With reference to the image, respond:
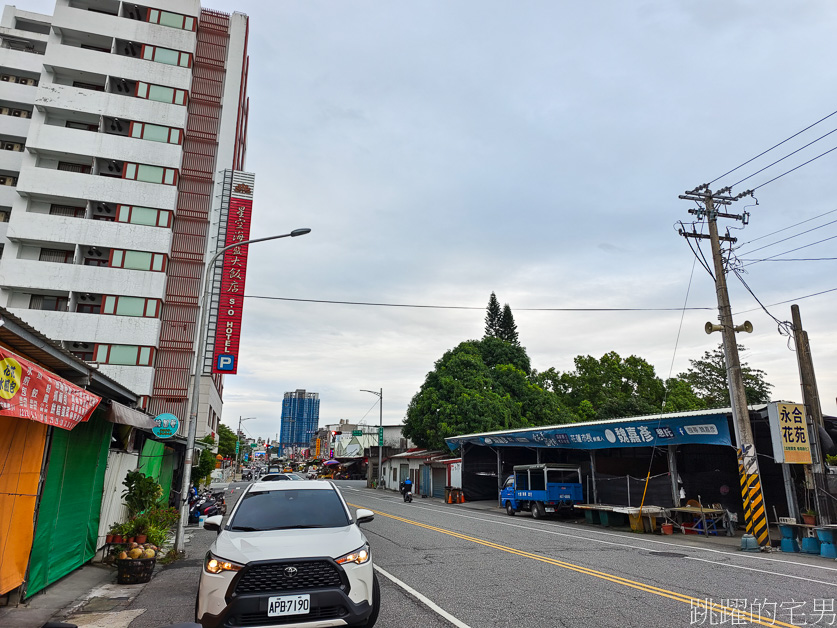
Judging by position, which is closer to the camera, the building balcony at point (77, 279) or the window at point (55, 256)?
the building balcony at point (77, 279)

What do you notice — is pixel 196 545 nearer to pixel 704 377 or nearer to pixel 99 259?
pixel 99 259

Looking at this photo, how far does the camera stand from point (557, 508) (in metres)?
23.9

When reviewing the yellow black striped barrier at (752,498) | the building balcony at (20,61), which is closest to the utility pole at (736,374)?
the yellow black striped barrier at (752,498)

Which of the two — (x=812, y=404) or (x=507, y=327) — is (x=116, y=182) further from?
(x=507, y=327)

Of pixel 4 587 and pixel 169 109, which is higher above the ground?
pixel 169 109

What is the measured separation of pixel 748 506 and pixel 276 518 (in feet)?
49.9

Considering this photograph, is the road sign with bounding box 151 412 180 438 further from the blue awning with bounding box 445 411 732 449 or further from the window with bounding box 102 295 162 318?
the window with bounding box 102 295 162 318

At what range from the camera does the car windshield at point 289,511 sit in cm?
666

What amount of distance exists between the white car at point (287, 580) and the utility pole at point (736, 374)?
47.4ft

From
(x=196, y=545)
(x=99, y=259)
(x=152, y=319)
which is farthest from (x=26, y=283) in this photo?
(x=196, y=545)

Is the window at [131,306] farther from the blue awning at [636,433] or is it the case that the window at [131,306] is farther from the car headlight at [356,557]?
the car headlight at [356,557]

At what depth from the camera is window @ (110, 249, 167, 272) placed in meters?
34.3

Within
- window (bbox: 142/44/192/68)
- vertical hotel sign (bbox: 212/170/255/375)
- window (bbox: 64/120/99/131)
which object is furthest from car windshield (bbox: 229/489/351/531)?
window (bbox: 142/44/192/68)

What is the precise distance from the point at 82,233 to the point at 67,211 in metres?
3.57
